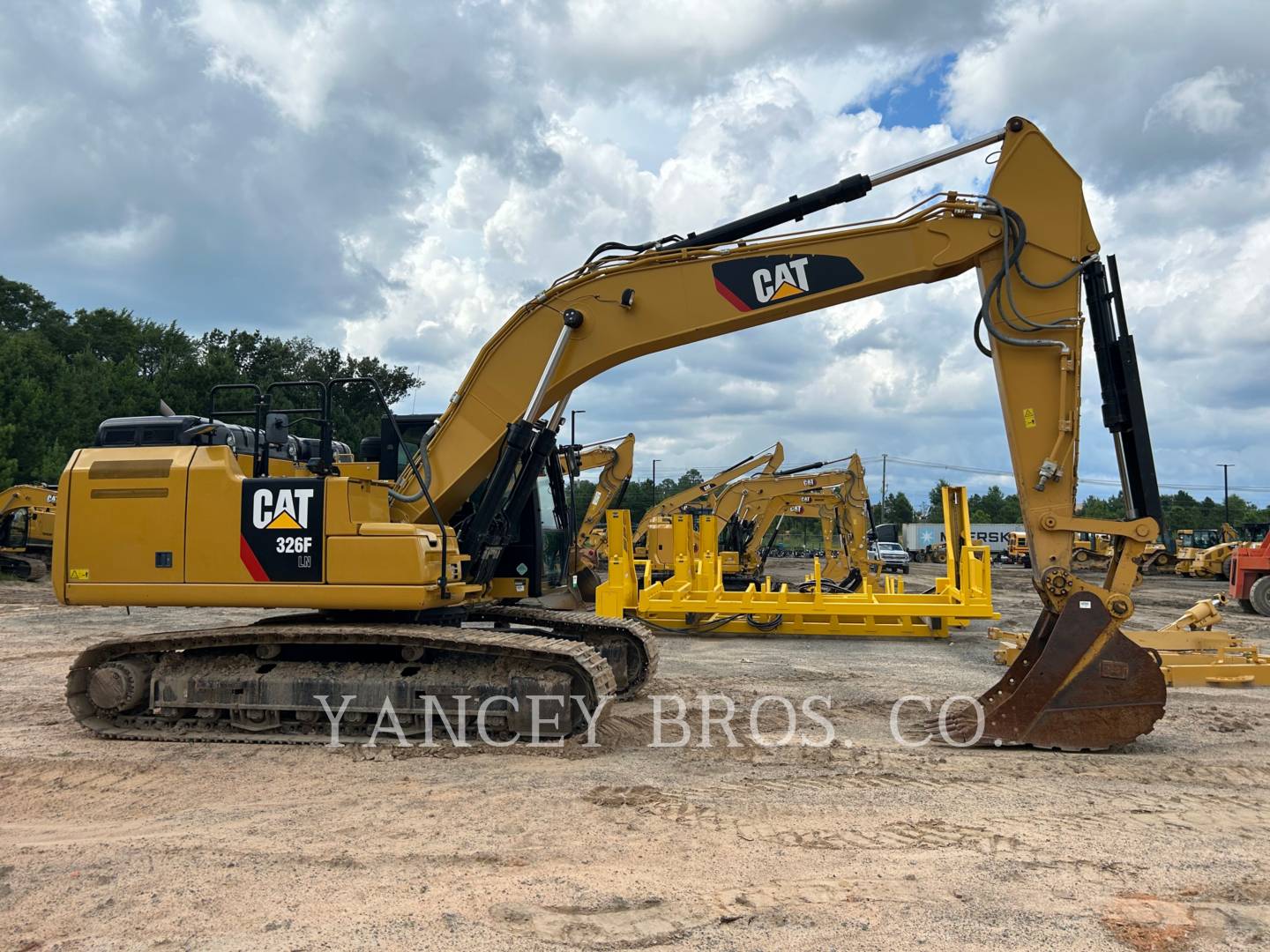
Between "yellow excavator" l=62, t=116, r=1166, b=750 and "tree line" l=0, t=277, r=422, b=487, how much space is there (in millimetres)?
18747

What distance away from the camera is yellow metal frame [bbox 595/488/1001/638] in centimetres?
1214

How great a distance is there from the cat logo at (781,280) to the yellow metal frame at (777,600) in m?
5.99

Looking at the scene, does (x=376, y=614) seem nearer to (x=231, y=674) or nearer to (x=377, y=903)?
(x=231, y=674)

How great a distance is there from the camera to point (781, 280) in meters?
7.09

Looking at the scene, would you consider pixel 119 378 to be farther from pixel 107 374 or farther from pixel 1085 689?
pixel 1085 689

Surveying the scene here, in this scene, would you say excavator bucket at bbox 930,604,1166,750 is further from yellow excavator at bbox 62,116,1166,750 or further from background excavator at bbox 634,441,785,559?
background excavator at bbox 634,441,785,559

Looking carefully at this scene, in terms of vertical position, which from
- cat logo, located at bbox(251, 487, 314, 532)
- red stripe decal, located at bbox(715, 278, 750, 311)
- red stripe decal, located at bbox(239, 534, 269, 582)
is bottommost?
red stripe decal, located at bbox(239, 534, 269, 582)

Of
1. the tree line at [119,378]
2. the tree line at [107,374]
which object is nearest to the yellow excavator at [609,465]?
the tree line at [107,374]

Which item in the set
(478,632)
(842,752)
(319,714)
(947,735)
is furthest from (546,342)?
(947,735)

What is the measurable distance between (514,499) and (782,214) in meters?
3.14

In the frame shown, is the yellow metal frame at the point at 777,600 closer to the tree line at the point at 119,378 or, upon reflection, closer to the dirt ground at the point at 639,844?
the dirt ground at the point at 639,844

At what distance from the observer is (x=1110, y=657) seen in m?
6.26

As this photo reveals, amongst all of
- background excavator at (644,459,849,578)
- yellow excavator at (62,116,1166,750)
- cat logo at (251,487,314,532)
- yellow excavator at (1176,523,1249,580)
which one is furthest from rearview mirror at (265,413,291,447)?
yellow excavator at (1176,523,1249,580)

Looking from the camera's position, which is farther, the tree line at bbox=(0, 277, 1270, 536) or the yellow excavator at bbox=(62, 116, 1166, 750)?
the tree line at bbox=(0, 277, 1270, 536)
